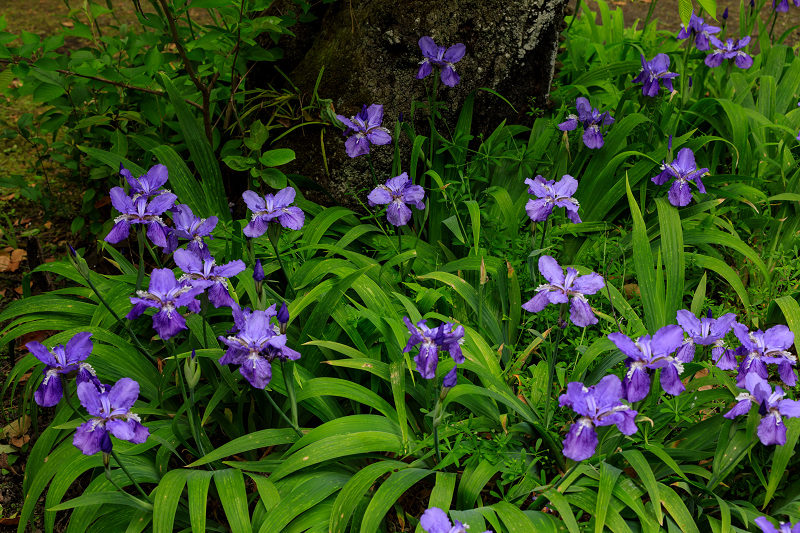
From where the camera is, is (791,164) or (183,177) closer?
(183,177)

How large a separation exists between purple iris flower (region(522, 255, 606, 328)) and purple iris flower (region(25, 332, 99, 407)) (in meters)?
1.03

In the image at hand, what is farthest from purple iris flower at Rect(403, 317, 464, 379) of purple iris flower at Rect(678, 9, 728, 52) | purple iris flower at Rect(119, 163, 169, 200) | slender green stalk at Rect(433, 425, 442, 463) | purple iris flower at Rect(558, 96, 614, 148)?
purple iris flower at Rect(678, 9, 728, 52)

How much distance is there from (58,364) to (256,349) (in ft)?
1.47

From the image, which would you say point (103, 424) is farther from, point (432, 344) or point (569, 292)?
point (569, 292)

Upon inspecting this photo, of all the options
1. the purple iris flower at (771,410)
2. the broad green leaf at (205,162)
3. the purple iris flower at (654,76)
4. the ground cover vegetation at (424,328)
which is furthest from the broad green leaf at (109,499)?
the purple iris flower at (654,76)

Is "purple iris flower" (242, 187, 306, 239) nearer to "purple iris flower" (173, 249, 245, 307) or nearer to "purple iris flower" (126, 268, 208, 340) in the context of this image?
"purple iris flower" (173, 249, 245, 307)

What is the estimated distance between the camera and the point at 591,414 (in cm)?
126

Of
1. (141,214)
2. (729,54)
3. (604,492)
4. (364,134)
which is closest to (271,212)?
(141,214)

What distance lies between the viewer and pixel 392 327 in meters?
1.78

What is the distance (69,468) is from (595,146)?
6.66 ft

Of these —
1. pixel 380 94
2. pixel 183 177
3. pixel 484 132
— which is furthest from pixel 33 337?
pixel 484 132

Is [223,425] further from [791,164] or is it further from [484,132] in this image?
[791,164]

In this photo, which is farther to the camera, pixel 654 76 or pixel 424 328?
pixel 654 76

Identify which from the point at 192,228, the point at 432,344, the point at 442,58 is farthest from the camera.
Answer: the point at 442,58
